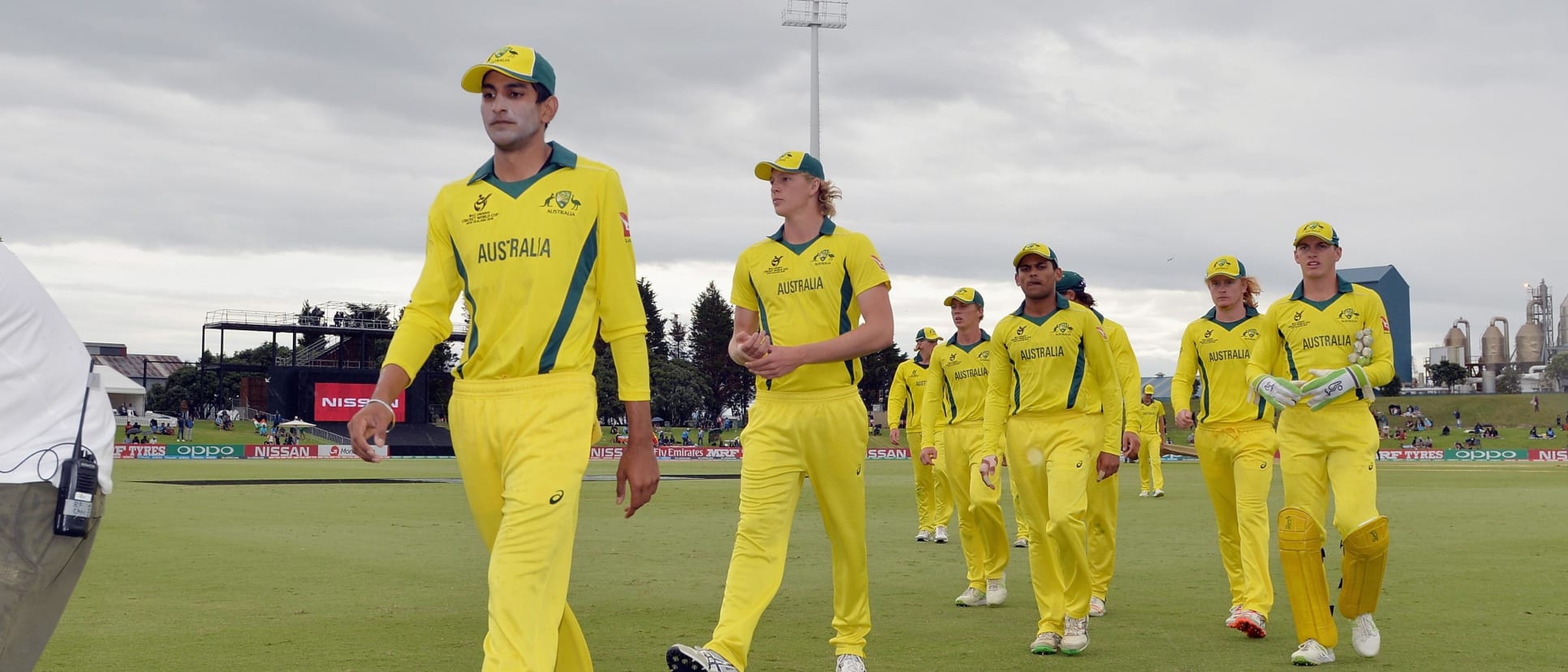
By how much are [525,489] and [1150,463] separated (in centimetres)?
2352

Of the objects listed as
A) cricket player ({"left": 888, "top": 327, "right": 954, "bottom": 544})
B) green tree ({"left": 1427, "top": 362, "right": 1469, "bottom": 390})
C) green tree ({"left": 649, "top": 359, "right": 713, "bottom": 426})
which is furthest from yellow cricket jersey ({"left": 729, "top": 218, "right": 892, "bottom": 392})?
green tree ({"left": 1427, "top": 362, "right": 1469, "bottom": 390})

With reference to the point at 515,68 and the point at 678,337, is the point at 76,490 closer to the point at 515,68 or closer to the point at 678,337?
the point at 515,68

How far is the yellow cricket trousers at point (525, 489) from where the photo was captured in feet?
13.6

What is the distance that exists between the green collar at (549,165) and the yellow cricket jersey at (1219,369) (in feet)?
19.7

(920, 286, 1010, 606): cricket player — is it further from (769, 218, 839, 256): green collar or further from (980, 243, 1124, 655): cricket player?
(769, 218, 839, 256): green collar

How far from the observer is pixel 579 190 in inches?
182

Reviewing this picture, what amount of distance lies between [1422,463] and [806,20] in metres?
29.8

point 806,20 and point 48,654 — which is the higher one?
point 806,20

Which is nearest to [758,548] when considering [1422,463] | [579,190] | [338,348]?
[579,190]

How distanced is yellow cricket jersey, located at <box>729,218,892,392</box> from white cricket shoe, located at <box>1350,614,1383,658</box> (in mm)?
3376

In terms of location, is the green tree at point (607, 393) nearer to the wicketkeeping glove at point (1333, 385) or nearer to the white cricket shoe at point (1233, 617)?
the white cricket shoe at point (1233, 617)

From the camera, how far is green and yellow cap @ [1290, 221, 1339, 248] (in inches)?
326

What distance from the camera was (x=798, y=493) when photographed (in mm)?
6918

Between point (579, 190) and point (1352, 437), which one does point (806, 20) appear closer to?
point (1352, 437)
